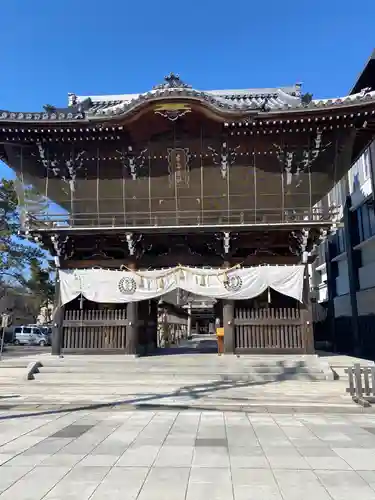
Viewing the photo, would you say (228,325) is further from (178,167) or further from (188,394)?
(178,167)

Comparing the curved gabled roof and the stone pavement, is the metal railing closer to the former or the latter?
the curved gabled roof

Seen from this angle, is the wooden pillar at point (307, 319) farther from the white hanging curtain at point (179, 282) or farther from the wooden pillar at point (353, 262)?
the wooden pillar at point (353, 262)

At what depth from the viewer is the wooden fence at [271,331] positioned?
17047mm

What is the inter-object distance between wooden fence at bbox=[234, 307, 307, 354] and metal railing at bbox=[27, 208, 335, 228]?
405 cm

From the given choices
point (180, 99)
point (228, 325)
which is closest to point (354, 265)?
point (228, 325)

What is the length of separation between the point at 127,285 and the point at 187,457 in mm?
11799

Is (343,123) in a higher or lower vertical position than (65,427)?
higher

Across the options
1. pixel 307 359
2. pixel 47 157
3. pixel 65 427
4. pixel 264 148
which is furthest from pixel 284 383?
pixel 47 157

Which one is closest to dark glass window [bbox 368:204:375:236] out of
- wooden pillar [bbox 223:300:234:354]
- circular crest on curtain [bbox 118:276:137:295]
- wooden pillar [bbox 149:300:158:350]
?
wooden pillar [bbox 223:300:234:354]

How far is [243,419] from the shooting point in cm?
924

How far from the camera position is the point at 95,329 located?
17797 mm

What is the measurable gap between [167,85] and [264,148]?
16.7ft

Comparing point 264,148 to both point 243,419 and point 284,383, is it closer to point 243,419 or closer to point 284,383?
point 284,383

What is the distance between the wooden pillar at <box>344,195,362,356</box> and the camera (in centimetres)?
2450
